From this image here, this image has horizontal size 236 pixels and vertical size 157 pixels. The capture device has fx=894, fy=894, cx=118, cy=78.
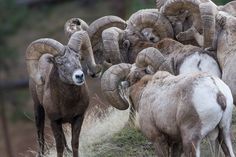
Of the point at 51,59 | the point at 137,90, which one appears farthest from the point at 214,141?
the point at 51,59

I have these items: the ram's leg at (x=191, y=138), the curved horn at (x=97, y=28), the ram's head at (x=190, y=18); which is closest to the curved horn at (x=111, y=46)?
the curved horn at (x=97, y=28)

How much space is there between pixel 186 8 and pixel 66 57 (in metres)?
3.33

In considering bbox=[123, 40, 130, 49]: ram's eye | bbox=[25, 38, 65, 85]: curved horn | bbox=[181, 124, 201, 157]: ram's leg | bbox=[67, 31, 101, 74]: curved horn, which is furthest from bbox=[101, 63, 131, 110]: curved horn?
Result: bbox=[123, 40, 130, 49]: ram's eye

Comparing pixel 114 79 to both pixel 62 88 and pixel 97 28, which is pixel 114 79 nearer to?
pixel 62 88

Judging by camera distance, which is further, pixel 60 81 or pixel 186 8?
pixel 186 8

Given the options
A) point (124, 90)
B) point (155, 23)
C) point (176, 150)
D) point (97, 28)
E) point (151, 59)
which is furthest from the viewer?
point (97, 28)

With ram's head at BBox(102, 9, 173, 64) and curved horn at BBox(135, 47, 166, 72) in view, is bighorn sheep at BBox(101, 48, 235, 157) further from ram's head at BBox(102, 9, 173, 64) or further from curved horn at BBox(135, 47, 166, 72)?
ram's head at BBox(102, 9, 173, 64)

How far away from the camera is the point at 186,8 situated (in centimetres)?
1670

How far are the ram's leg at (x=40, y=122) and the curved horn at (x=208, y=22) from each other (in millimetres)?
3252

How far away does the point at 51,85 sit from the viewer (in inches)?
577

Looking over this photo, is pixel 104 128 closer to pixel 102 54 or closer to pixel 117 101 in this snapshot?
pixel 102 54

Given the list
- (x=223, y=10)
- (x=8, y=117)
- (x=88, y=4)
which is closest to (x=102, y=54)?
(x=223, y=10)

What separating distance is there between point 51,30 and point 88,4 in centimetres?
967

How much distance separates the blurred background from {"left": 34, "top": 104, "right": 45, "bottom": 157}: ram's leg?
17.3m
